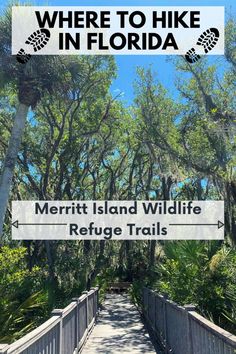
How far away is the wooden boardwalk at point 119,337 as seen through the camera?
29.6ft

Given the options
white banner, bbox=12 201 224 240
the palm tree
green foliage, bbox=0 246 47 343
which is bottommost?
green foliage, bbox=0 246 47 343

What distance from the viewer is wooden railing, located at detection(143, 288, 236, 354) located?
12.5 ft

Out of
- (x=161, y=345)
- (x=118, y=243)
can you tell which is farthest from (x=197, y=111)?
(x=118, y=243)

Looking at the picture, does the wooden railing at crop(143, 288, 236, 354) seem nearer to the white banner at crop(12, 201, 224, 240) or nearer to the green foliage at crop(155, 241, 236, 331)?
the green foliage at crop(155, 241, 236, 331)

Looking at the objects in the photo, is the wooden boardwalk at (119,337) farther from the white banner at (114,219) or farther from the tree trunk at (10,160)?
the tree trunk at (10,160)

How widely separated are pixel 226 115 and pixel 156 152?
4647mm

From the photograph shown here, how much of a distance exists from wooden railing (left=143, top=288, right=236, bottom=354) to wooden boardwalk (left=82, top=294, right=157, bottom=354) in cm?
74

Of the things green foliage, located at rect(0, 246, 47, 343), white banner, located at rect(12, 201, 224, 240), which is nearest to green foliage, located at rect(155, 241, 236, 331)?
green foliage, located at rect(0, 246, 47, 343)

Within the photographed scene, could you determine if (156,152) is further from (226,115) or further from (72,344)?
(72,344)

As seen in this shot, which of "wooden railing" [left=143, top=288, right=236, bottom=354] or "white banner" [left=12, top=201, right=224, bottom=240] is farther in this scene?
"white banner" [left=12, top=201, right=224, bottom=240]

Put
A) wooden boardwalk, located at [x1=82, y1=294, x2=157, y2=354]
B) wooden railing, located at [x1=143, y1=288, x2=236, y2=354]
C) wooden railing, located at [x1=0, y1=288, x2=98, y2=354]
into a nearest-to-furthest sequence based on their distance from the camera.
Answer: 1. wooden railing, located at [x1=0, y1=288, x2=98, y2=354]
2. wooden railing, located at [x1=143, y1=288, x2=236, y2=354]
3. wooden boardwalk, located at [x1=82, y1=294, x2=157, y2=354]

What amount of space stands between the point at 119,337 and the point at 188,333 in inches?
232

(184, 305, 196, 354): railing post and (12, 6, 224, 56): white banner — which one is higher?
(12, 6, 224, 56): white banner

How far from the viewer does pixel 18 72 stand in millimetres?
12758
